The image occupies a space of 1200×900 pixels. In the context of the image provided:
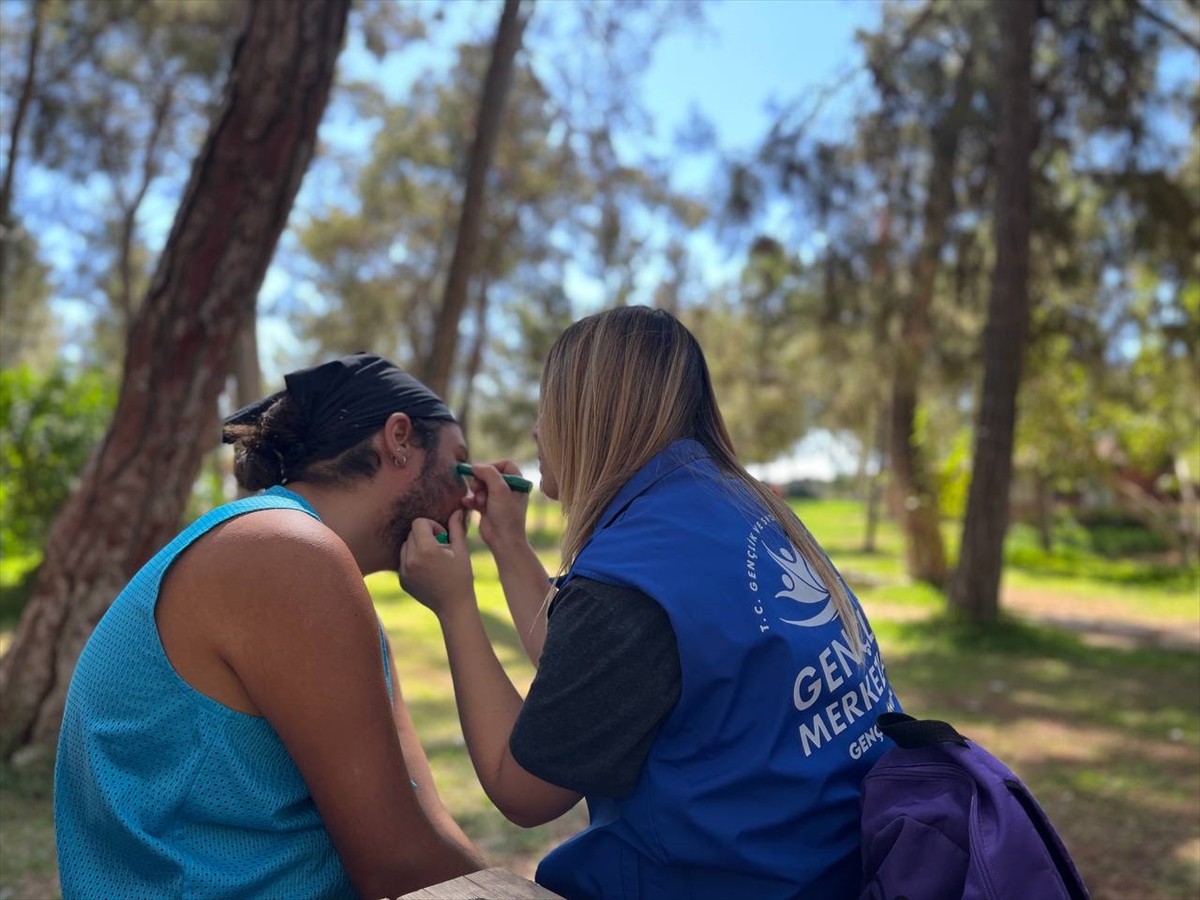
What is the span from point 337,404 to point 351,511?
195 millimetres

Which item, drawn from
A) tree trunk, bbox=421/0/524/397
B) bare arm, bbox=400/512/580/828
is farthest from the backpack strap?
tree trunk, bbox=421/0/524/397

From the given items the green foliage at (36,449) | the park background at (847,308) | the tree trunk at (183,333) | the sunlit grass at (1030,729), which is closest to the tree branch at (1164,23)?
the park background at (847,308)

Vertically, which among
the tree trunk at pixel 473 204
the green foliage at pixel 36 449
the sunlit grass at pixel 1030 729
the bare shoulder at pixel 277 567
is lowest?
the sunlit grass at pixel 1030 729

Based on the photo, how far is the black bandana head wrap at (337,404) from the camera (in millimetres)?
2014

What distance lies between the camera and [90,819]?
5.27ft

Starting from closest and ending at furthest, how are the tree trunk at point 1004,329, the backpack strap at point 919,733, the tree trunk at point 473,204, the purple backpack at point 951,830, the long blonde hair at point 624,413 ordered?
the purple backpack at point 951,830 → the backpack strap at point 919,733 → the long blonde hair at point 624,413 → the tree trunk at point 473,204 → the tree trunk at point 1004,329

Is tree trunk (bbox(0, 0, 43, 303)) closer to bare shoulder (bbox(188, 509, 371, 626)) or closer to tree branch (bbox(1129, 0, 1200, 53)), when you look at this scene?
tree branch (bbox(1129, 0, 1200, 53))

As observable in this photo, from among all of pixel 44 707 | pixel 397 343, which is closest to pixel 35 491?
pixel 44 707

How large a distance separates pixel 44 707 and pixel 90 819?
10.3 ft

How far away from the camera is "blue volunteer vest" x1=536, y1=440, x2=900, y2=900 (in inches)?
54.1

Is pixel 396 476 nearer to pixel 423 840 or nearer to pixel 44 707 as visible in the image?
pixel 423 840

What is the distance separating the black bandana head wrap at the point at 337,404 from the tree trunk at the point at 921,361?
388 inches

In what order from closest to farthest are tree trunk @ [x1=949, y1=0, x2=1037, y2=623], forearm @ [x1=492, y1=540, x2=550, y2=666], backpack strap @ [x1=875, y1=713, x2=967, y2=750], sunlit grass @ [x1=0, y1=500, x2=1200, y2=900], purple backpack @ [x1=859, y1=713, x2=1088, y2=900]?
purple backpack @ [x1=859, y1=713, x2=1088, y2=900], backpack strap @ [x1=875, y1=713, x2=967, y2=750], forearm @ [x1=492, y1=540, x2=550, y2=666], sunlit grass @ [x1=0, y1=500, x2=1200, y2=900], tree trunk @ [x1=949, y1=0, x2=1037, y2=623]

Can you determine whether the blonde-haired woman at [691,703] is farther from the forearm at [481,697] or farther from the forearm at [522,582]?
the forearm at [522,582]
